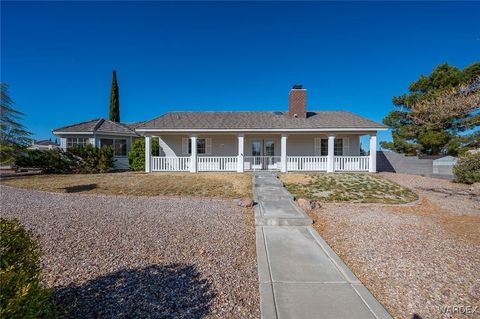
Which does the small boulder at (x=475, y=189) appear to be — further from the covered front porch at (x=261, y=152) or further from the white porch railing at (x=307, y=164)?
the white porch railing at (x=307, y=164)

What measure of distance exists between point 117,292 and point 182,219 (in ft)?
11.0

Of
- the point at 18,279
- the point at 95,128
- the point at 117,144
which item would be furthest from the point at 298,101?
the point at 18,279

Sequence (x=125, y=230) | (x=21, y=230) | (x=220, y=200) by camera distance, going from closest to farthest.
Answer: (x=21, y=230) → (x=125, y=230) → (x=220, y=200)

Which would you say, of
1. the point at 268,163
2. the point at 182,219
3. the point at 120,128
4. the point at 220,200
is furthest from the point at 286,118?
the point at 120,128

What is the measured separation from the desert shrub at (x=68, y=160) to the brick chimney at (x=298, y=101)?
14819mm

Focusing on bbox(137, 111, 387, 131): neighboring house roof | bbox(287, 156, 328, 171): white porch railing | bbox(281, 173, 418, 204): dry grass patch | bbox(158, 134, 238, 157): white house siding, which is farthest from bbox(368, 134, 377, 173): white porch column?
bbox(158, 134, 238, 157): white house siding

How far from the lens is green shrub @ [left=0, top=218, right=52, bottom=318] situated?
5.27 ft

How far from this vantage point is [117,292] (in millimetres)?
2920

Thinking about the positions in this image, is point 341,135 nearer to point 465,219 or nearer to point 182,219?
point 465,219

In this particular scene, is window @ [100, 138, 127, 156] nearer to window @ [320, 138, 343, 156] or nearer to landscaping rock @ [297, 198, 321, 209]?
window @ [320, 138, 343, 156]

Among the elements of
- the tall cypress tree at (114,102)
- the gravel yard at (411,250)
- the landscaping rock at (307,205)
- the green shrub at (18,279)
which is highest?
the tall cypress tree at (114,102)

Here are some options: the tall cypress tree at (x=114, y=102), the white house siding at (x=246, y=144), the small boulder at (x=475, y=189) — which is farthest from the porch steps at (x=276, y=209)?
the tall cypress tree at (x=114, y=102)

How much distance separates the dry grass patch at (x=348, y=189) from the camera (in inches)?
359

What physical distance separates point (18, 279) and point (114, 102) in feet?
116
